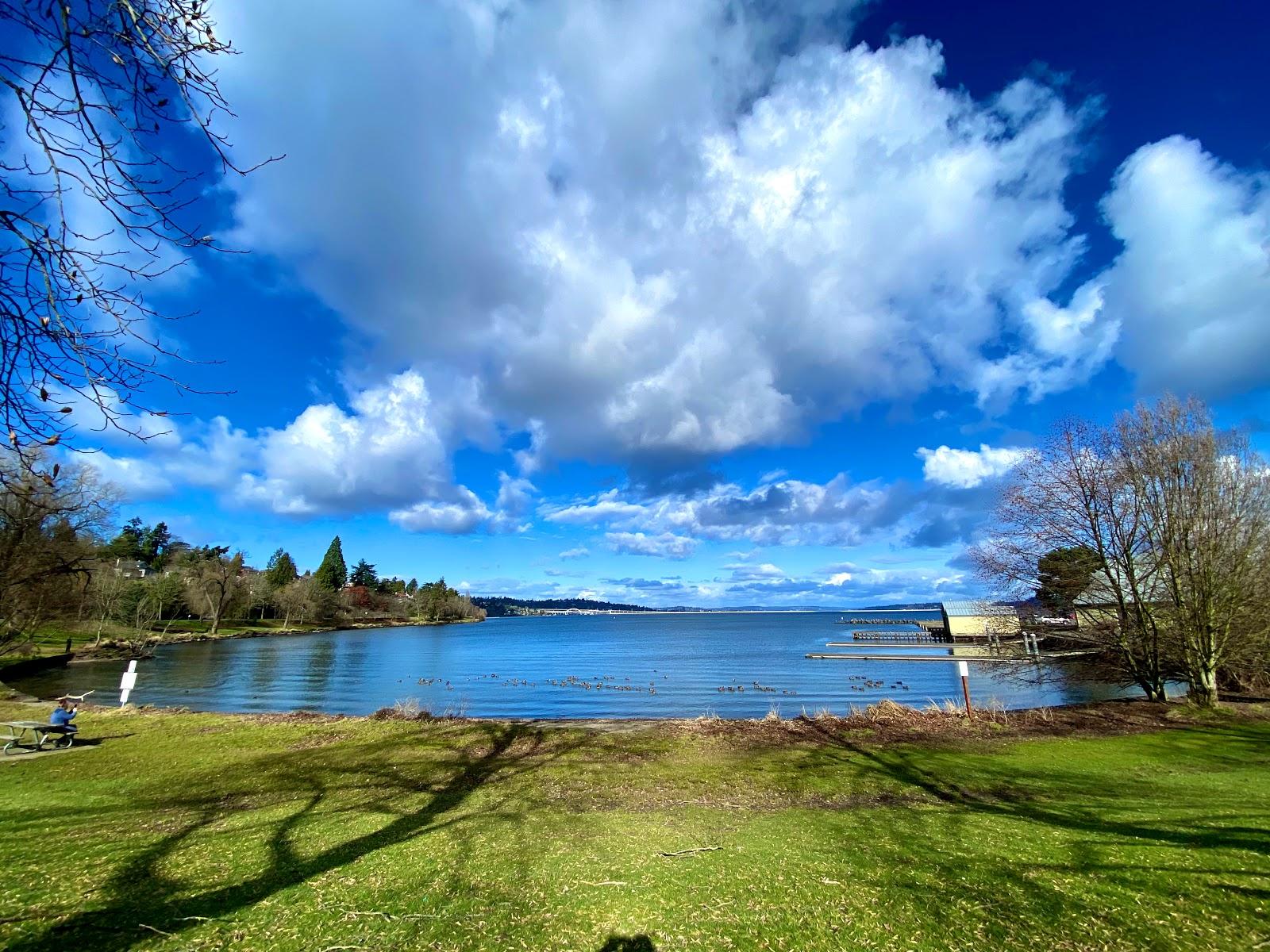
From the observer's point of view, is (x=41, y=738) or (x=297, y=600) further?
(x=297, y=600)

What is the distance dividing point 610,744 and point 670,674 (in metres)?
35.7

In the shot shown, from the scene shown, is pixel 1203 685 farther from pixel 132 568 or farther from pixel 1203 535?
pixel 132 568

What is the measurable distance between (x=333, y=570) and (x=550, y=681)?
388 feet

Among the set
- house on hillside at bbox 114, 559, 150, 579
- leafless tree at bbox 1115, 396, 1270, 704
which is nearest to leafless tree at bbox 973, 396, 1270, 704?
leafless tree at bbox 1115, 396, 1270, 704

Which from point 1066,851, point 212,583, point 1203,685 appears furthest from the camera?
point 212,583

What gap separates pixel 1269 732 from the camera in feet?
49.5

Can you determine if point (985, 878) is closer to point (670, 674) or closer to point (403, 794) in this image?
point (403, 794)

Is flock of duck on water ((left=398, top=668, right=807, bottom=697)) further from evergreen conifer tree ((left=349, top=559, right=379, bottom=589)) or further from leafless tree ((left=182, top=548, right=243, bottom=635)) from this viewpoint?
evergreen conifer tree ((left=349, top=559, right=379, bottom=589))

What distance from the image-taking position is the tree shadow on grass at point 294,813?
17.5ft

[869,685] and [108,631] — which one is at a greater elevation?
[108,631]

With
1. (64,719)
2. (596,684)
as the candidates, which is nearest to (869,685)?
(596,684)

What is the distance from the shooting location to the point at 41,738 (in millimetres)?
14016

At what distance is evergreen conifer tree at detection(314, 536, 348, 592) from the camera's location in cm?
13775

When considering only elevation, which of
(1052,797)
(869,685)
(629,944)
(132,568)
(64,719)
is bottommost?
(869,685)
